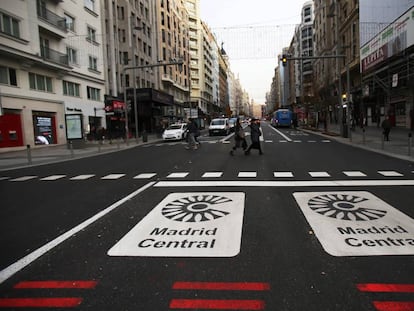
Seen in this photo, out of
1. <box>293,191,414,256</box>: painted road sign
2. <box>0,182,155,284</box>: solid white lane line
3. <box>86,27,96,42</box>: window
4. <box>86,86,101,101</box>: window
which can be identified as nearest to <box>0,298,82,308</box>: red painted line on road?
<box>0,182,155,284</box>: solid white lane line

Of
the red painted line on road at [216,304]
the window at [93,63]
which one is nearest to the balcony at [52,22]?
the window at [93,63]

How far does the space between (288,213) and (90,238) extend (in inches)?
125

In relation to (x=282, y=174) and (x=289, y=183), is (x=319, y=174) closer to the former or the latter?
(x=282, y=174)

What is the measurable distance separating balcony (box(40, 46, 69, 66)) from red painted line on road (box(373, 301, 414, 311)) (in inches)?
1160

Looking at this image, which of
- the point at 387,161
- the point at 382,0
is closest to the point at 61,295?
the point at 387,161

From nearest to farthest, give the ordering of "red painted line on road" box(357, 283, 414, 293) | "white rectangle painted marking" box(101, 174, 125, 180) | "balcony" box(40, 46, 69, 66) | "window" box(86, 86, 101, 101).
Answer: "red painted line on road" box(357, 283, 414, 293), "white rectangle painted marking" box(101, 174, 125, 180), "balcony" box(40, 46, 69, 66), "window" box(86, 86, 101, 101)

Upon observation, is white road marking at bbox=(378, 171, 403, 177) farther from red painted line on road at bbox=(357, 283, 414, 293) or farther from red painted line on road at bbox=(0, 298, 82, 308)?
red painted line on road at bbox=(0, 298, 82, 308)

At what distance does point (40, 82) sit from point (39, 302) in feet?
93.5

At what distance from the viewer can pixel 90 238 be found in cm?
477

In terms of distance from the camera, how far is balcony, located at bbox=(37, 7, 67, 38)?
1096 inches

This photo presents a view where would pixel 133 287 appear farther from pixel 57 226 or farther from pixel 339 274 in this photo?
pixel 57 226

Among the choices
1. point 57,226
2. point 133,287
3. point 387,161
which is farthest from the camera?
point 387,161

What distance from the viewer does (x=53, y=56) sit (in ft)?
96.0

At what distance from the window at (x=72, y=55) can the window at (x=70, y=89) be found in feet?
6.88
